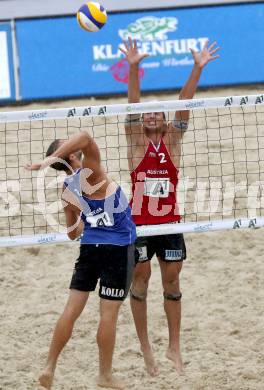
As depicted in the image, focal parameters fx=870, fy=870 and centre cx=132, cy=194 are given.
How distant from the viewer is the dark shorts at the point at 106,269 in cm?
604

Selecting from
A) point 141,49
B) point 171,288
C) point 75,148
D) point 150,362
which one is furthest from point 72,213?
point 141,49

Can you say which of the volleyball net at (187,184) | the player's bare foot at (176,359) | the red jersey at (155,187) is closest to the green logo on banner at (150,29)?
the volleyball net at (187,184)

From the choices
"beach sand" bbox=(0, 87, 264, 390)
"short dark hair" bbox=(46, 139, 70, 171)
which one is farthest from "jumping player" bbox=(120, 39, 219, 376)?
"short dark hair" bbox=(46, 139, 70, 171)

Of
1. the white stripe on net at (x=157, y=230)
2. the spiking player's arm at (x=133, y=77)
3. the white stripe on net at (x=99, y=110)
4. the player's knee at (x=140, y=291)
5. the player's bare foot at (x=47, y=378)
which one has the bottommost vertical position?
the player's bare foot at (x=47, y=378)

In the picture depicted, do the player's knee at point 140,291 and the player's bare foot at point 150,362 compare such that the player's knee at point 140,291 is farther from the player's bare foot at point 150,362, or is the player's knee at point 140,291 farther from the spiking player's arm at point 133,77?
the spiking player's arm at point 133,77

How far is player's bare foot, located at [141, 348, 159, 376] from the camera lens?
6961 millimetres

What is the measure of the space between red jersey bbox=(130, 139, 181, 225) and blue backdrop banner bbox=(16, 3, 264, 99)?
7.11 metres

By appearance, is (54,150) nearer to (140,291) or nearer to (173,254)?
(173,254)

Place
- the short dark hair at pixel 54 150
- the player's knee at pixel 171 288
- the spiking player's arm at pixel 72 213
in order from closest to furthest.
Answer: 1. the short dark hair at pixel 54 150
2. the spiking player's arm at pixel 72 213
3. the player's knee at pixel 171 288

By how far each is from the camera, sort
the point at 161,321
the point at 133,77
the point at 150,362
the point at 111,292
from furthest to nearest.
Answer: the point at 161,321 < the point at 150,362 < the point at 133,77 < the point at 111,292

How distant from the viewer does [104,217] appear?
237 inches

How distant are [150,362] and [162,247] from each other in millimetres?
951

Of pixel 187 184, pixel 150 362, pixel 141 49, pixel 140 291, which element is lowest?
pixel 150 362

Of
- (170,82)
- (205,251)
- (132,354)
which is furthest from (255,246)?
(170,82)
